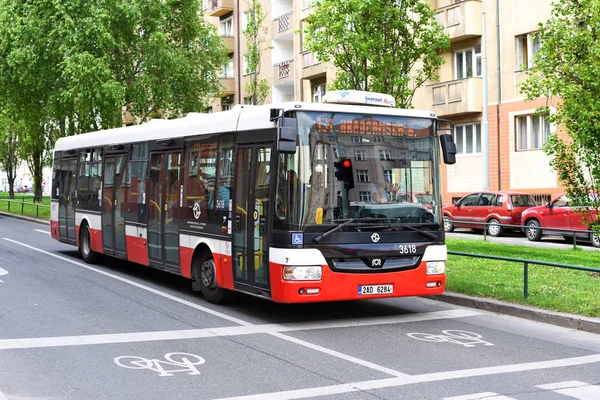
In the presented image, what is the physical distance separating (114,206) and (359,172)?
23.2 feet

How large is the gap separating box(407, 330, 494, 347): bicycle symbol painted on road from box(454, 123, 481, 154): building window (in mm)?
23495

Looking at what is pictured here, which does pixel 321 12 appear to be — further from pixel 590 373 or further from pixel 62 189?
pixel 590 373

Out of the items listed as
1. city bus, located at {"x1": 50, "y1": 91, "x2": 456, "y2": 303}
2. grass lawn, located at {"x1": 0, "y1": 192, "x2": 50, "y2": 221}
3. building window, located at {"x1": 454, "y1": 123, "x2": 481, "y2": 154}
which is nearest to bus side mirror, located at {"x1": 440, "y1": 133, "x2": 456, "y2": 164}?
city bus, located at {"x1": 50, "y1": 91, "x2": 456, "y2": 303}

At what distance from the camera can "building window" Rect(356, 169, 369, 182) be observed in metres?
9.88

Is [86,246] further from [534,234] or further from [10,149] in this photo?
[10,149]

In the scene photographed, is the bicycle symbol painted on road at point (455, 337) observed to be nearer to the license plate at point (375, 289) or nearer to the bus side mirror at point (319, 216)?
the license plate at point (375, 289)

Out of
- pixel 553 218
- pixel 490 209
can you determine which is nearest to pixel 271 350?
pixel 553 218

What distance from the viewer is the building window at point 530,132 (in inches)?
1153

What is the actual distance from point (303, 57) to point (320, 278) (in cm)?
3172

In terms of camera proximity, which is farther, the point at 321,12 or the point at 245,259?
the point at 321,12

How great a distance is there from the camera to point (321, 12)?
19.6m

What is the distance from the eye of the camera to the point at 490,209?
2780cm

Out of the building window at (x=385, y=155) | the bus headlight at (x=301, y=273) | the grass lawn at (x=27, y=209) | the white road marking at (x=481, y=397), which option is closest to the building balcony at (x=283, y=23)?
the grass lawn at (x=27, y=209)

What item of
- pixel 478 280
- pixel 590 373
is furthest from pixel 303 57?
pixel 590 373
